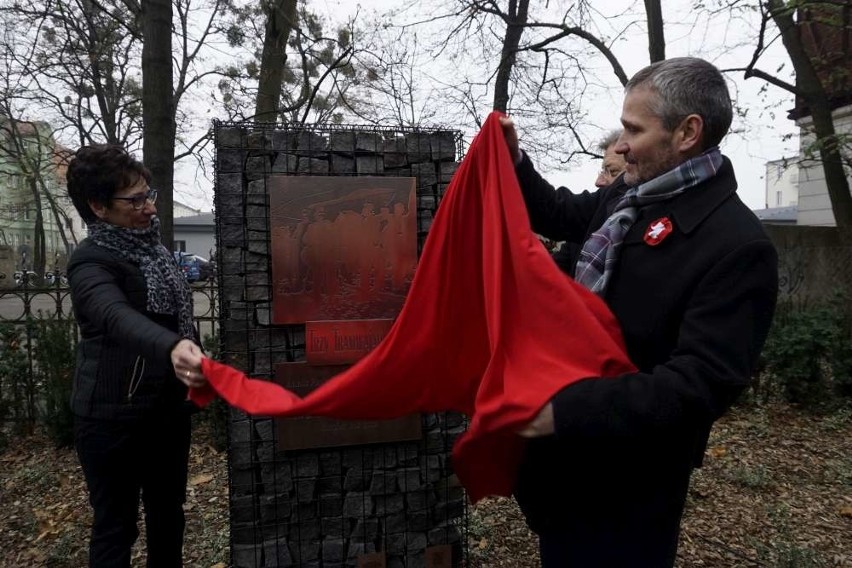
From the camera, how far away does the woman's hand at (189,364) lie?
6.61ft

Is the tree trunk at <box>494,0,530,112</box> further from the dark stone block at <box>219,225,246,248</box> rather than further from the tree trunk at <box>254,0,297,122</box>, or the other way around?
the dark stone block at <box>219,225,246,248</box>

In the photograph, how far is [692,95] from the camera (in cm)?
154

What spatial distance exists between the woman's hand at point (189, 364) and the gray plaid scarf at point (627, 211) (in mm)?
1297

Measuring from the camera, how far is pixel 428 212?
11.1 ft

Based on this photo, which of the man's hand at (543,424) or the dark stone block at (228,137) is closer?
the man's hand at (543,424)

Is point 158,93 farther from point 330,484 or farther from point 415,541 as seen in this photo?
point 415,541

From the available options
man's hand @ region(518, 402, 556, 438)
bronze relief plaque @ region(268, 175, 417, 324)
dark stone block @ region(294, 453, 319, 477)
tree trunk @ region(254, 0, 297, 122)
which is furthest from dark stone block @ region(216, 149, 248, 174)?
tree trunk @ region(254, 0, 297, 122)

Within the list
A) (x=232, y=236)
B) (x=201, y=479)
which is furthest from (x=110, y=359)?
(x=201, y=479)

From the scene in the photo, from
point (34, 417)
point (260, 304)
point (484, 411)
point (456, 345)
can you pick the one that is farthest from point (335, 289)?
point (34, 417)

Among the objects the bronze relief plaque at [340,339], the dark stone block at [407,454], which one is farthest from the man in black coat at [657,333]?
the dark stone block at [407,454]

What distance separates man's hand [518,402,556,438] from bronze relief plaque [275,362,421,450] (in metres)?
1.89

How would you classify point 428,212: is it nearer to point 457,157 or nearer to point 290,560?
point 457,157

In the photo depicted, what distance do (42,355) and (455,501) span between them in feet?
13.5

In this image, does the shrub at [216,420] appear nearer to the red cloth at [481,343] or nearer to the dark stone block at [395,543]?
the dark stone block at [395,543]
